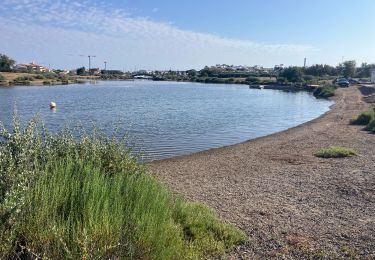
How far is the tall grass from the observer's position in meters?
4.47

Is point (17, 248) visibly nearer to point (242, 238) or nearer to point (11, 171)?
point (11, 171)

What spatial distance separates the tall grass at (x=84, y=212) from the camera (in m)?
4.47

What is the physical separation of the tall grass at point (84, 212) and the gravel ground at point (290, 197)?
954 millimetres

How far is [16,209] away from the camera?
440cm

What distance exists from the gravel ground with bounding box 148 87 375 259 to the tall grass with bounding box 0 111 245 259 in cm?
95

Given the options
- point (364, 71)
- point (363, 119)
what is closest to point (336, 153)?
point (363, 119)

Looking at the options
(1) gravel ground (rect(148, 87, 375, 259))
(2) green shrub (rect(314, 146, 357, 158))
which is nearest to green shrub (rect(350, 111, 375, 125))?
(1) gravel ground (rect(148, 87, 375, 259))

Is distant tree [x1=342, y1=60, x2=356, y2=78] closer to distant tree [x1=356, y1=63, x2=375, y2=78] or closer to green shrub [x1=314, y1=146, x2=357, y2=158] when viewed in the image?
distant tree [x1=356, y1=63, x2=375, y2=78]

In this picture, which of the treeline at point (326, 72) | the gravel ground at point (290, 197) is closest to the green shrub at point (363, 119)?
the gravel ground at point (290, 197)

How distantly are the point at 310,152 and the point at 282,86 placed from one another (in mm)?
111909

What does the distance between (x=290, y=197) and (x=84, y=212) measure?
6.71 meters

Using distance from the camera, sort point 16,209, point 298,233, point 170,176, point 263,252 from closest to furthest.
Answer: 1. point 16,209
2. point 263,252
3. point 298,233
4. point 170,176

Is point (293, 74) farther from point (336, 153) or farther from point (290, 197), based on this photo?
point (290, 197)

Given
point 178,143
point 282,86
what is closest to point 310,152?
point 178,143
